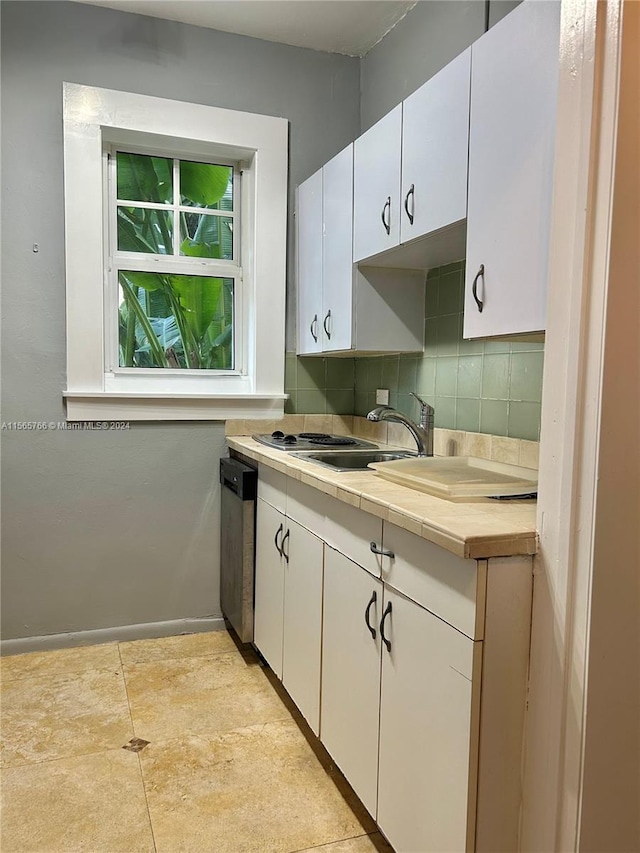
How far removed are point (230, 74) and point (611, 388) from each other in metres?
2.57

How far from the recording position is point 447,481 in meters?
1.64

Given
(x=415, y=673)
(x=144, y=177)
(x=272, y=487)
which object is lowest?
(x=415, y=673)

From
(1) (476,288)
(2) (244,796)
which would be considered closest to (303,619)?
(2) (244,796)

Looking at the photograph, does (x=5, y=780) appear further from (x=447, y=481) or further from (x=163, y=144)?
(x=163, y=144)

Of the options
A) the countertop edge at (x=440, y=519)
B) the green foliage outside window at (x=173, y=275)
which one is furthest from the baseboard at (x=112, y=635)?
the countertop edge at (x=440, y=519)

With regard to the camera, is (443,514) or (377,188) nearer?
(443,514)

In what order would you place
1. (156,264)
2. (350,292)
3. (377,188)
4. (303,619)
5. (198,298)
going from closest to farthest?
(303,619), (377,188), (350,292), (156,264), (198,298)

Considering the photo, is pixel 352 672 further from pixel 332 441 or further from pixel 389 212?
pixel 389 212

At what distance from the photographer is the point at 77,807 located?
5.83 ft

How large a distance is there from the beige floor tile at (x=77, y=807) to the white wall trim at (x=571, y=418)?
1082 millimetres

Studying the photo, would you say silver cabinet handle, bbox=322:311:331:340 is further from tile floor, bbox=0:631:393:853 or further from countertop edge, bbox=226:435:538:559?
tile floor, bbox=0:631:393:853

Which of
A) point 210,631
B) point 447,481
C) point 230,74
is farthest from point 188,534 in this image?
point 230,74

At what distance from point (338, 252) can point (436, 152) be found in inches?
30.2

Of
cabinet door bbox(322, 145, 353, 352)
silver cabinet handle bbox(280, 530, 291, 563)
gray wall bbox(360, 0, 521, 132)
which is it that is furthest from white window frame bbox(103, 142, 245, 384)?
silver cabinet handle bbox(280, 530, 291, 563)
